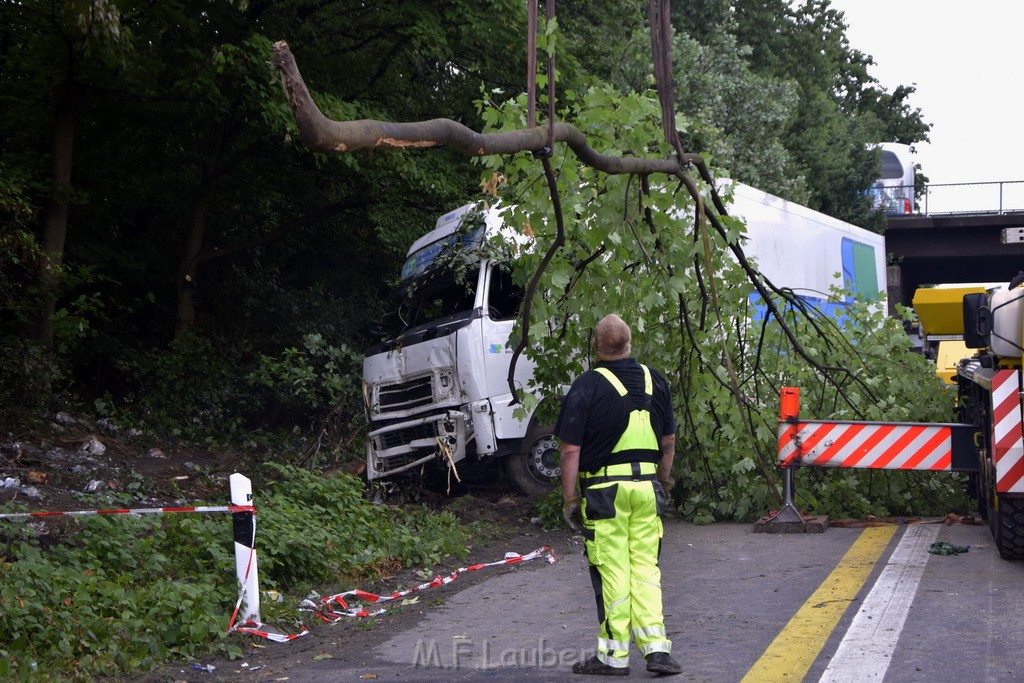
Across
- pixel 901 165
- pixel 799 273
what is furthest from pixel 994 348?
pixel 901 165

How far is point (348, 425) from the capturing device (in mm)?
13242

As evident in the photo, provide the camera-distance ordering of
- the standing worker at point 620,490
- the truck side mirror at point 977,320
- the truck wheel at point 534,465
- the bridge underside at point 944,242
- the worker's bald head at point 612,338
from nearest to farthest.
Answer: the standing worker at point 620,490 < the worker's bald head at point 612,338 < the truck side mirror at point 977,320 < the truck wheel at point 534,465 < the bridge underside at point 944,242

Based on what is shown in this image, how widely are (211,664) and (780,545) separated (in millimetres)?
4546

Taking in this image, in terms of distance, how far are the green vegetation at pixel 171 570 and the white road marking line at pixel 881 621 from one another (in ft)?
9.63

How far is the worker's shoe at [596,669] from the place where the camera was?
4.88m

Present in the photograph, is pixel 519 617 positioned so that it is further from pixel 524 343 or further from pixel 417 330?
pixel 417 330

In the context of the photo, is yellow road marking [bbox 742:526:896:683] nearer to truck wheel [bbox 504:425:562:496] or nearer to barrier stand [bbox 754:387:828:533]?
barrier stand [bbox 754:387:828:533]

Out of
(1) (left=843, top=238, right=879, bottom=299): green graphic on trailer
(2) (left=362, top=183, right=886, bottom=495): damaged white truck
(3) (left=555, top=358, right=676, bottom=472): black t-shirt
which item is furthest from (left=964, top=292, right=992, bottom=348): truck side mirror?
(1) (left=843, top=238, right=879, bottom=299): green graphic on trailer

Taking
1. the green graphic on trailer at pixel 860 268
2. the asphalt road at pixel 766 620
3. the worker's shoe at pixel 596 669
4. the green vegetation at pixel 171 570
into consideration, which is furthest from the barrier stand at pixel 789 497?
the green graphic on trailer at pixel 860 268

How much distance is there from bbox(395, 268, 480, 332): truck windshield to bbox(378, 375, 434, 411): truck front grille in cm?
→ 66

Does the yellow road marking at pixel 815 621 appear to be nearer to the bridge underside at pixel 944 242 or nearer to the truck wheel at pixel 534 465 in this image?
the truck wheel at pixel 534 465

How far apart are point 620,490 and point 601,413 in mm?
359

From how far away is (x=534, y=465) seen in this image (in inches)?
433

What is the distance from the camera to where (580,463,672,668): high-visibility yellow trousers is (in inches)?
191
